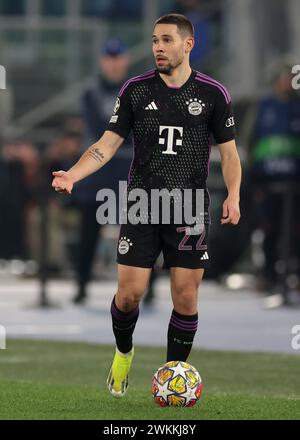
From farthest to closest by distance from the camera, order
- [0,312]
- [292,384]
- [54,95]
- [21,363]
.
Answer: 1. [54,95]
2. [0,312]
3. [21,363]
4. [292,384]

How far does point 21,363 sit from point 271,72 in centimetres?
933

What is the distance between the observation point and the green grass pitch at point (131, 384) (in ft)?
26.7

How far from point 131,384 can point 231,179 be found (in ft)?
6.16

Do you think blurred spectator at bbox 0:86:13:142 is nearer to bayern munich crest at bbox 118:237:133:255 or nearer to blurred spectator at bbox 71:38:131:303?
blurred spectator at bbox 71:38:131:303

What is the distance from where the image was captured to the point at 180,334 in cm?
883

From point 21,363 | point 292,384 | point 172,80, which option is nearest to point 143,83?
point 172,80

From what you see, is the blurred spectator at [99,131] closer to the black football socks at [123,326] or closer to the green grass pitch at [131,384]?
the green grass pitch at [131,384]

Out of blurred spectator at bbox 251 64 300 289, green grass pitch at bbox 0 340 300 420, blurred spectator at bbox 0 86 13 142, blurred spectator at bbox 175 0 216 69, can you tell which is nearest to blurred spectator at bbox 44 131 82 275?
blurred spectator at bbox 0 86 13 142

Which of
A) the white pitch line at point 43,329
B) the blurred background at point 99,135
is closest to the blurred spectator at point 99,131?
the blurred background at point 99,135

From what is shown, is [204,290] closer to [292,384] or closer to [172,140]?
[292,384]

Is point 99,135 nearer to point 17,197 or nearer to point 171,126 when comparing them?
point 17,197

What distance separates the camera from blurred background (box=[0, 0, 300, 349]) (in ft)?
53.2

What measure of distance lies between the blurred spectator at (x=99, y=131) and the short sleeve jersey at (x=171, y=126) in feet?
23.3

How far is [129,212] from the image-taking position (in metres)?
8.66
